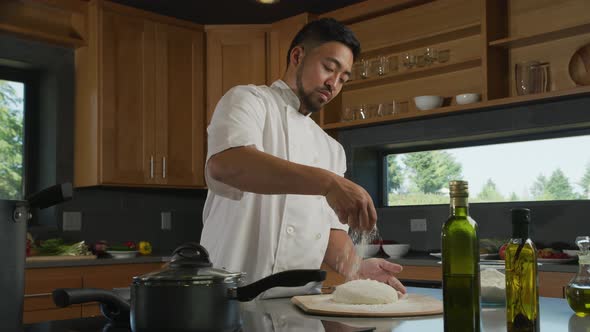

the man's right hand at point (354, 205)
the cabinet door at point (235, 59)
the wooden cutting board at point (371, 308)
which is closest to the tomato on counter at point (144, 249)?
the cabinet door at point (235, 59)

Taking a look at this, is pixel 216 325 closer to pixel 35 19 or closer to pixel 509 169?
pixel 509 169

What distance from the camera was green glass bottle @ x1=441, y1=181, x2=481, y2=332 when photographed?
90 centimetres

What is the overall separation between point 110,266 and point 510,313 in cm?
300

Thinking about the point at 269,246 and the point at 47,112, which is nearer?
the point at 269,246

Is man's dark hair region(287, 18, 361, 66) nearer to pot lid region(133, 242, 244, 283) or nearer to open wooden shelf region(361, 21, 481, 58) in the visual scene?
pot lid region(133, 242, 244, 283)

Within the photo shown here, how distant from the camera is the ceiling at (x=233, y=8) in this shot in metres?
4.25

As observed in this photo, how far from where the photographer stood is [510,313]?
102 cm

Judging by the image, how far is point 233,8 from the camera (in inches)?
172

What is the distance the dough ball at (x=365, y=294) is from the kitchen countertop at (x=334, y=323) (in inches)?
3.9

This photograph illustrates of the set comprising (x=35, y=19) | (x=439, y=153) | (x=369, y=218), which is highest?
(x=35, y=19)

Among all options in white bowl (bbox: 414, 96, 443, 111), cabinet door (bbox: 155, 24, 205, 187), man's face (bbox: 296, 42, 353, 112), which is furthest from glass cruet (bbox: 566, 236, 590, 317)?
cabinet door (bbox: 155, 24, 205, 187)

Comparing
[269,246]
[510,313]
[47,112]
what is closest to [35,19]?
[47,112]

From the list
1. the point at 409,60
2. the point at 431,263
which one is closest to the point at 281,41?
the point at 409,60

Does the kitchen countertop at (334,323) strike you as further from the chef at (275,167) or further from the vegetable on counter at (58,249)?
the vegetable on counter at (58,249)
